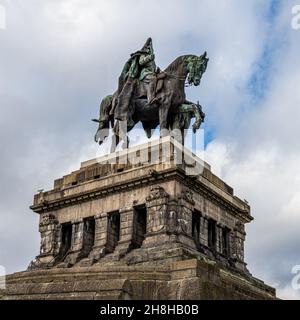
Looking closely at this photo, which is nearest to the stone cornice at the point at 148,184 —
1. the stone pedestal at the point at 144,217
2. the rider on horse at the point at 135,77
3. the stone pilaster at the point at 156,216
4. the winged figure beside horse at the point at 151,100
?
the stone pedestal at the point at 144,217

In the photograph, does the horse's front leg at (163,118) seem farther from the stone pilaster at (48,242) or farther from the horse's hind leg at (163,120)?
the stone pilaster at (48,242)

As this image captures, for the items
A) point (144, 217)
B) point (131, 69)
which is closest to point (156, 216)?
point (144, 217)

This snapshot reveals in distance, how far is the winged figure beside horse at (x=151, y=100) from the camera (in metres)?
34.0

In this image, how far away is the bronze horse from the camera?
111 feet

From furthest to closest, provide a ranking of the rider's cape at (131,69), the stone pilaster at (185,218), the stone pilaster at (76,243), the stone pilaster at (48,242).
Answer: the rider's cape at (131,69), the stone pilaster at (48,242), the stone pilaster at (76,243), the stone pilaster at (185,218)

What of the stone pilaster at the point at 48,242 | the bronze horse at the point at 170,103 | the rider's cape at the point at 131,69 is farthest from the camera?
the rider's cape at the point at 131,69

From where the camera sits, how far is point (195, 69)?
1359 inches

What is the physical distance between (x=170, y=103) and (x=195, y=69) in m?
2.55

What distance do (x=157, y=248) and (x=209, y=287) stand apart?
6.56 m

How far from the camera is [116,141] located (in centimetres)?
3528

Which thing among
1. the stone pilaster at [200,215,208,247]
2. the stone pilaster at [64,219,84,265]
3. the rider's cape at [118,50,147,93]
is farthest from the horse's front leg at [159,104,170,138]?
the stone pilaster at [64,219,84,265]

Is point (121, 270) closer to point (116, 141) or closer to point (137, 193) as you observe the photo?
point (137, 193)

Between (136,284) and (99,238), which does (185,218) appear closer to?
(99,238)
